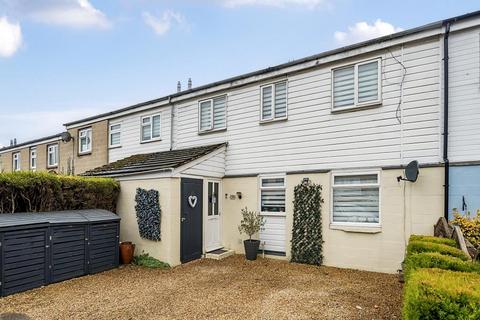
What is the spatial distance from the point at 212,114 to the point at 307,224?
16.1 ft

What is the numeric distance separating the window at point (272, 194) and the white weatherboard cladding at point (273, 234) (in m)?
0.27

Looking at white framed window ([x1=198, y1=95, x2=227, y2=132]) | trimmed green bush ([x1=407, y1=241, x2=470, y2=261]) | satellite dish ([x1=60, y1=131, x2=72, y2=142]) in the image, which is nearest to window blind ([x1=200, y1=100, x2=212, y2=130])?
white framed window ([x1=198, y1=95, x2=227, y2=132])

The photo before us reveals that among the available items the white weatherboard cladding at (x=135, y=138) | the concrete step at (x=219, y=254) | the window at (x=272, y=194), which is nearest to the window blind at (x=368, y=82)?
the window at (x=272, y=194)

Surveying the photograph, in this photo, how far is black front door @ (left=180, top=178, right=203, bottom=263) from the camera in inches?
354

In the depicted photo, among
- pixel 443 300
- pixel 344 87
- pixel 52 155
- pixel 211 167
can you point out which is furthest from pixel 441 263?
pixel 52 155

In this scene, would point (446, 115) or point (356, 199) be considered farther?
point (356, 199)

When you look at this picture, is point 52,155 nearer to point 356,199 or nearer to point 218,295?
point 218,295

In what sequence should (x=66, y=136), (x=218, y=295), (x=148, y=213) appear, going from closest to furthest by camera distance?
(x=218, y=295) < (x=148, y=213) < (x=66, y=136)

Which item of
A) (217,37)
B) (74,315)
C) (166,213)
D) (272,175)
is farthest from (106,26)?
(74,315)

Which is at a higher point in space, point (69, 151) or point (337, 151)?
point (69, 151)

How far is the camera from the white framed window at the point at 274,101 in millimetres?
9602

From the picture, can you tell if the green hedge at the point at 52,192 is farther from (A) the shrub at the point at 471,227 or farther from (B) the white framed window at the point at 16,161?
(B) the white framed window at the point at 16,161

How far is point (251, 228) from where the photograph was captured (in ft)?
30.8

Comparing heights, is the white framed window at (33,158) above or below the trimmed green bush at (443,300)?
above
